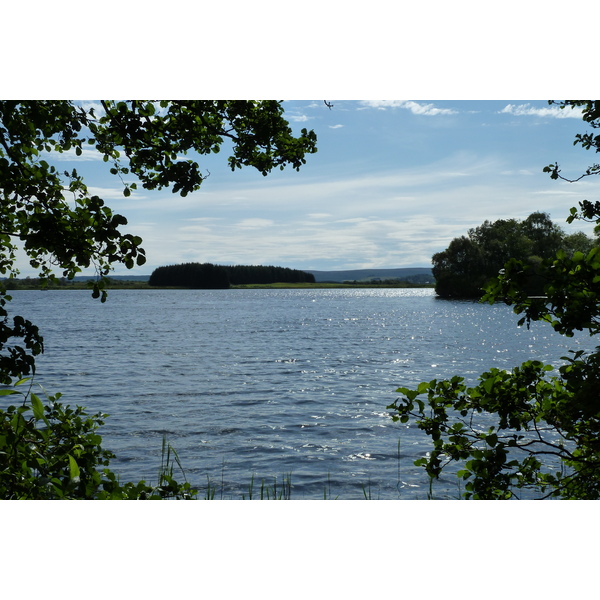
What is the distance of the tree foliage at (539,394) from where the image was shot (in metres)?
2.84

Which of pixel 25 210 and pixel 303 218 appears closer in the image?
→ pixel 25 210

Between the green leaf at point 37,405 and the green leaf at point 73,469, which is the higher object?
the green leaf at point 37,405

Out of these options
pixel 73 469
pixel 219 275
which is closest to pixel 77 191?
pixel 73 469

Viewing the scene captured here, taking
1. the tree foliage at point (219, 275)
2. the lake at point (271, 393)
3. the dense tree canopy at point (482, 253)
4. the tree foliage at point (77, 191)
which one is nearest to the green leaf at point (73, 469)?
the tree foliage at point (77, 191)

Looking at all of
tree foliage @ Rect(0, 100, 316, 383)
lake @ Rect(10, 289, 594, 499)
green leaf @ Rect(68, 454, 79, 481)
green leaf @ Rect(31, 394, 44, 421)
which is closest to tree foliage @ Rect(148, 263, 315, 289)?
lake @ Rect(10, 289, 594, 499)

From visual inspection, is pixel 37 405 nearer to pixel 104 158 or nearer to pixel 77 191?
pixel 77 191

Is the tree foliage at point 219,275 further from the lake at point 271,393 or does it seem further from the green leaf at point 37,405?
the green leaf at point 37,405

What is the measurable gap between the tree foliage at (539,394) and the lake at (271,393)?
2738 mm

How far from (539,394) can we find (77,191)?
322 centimetres

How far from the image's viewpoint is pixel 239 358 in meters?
22.9
